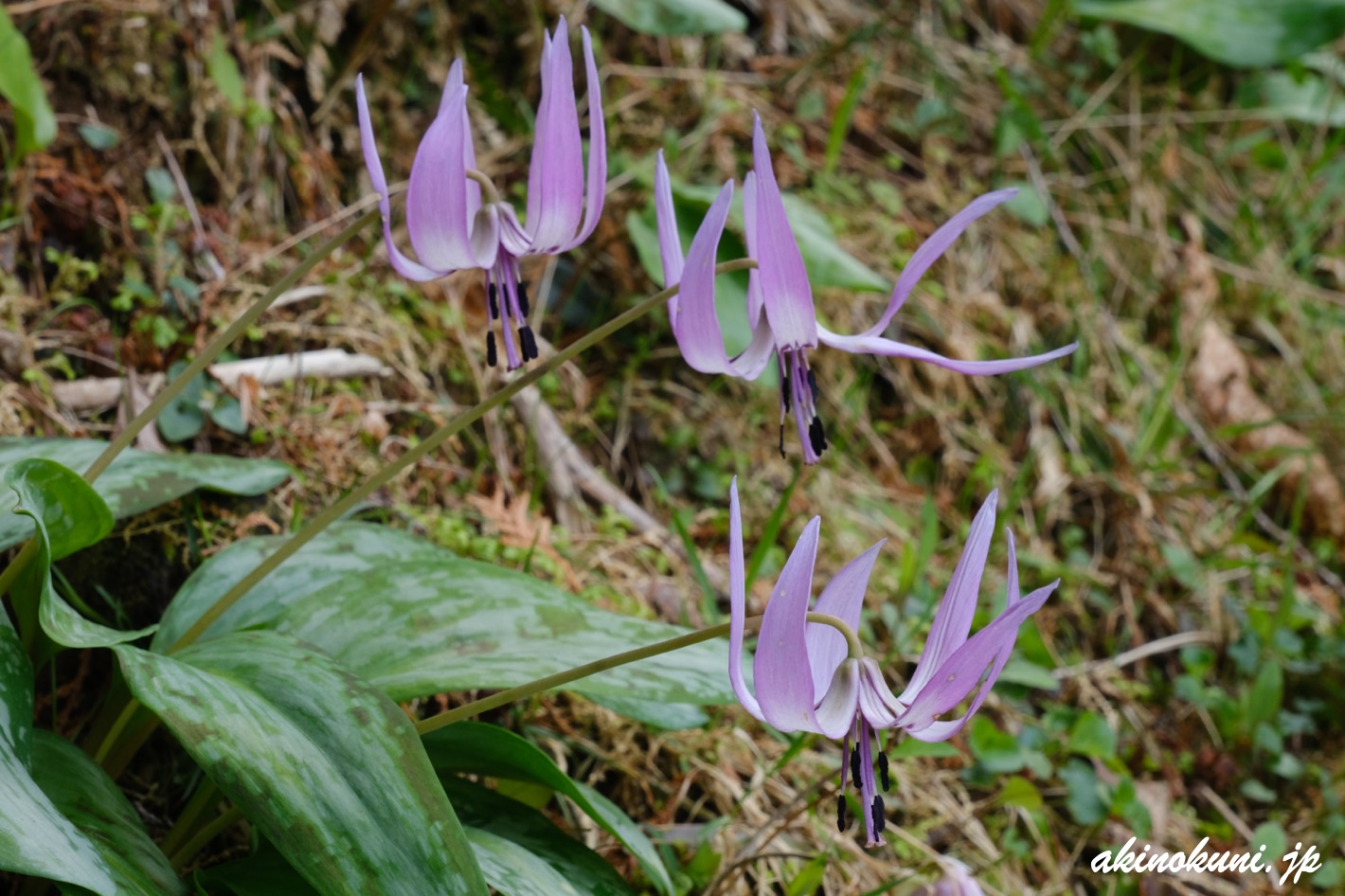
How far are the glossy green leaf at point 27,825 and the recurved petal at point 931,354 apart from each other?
94cm

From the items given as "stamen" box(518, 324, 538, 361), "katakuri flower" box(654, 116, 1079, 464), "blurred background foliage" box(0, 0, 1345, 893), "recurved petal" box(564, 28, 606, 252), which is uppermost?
"recurved petal" box(564, 28, 606, 252)

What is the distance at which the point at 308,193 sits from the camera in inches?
120

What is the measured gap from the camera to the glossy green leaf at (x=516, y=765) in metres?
1.43

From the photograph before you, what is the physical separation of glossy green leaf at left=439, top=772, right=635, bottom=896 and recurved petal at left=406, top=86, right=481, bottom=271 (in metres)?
0.76

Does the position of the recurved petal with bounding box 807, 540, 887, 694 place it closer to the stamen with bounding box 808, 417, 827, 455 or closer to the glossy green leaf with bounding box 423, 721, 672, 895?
the stamen with bounding box 808, 417, 827, 455

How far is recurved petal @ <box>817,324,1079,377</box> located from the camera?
1.22 m

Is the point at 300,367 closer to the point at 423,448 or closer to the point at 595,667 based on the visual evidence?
the point at 423,448

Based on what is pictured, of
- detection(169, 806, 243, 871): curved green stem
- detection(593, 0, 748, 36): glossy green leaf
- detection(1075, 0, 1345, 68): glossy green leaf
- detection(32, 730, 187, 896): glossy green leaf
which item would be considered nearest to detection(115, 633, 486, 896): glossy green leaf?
detection(32, 730, 187, 896): glossy green leaf

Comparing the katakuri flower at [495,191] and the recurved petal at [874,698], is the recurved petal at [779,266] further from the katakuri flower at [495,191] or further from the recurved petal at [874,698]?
the recurved petal at [874,698]

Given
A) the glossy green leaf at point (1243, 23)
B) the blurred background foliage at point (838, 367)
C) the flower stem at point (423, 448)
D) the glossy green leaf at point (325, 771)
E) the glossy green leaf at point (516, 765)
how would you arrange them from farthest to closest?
the glossy green leaf at point (1243, 23)
the blurred background foliage at point (838, 367)
the glossy green leaf at point (516, 765)
the flower stem at point (423, 448)
the glossy green leaf at point (325, 771)

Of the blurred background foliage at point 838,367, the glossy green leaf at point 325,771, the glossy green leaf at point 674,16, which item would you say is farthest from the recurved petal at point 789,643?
the glossy green leaf at point 674,16

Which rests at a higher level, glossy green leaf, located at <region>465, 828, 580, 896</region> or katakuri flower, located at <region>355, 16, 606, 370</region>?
katakuri flower, located at <region>355, 16, 606, 370</region>

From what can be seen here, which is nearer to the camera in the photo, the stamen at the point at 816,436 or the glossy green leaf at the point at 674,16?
the stamen at the point at 816,436

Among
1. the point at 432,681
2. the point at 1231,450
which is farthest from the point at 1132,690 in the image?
the point at 432,681
